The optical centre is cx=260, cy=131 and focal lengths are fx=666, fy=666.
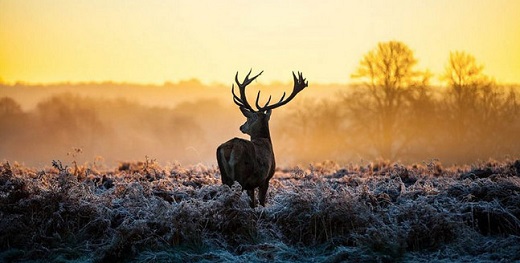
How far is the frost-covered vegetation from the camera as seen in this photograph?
9.25 meters

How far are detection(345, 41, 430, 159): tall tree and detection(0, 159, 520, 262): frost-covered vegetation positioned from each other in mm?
29779

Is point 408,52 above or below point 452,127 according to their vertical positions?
above

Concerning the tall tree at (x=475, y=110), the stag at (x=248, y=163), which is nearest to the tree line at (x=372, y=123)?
the tall tree at (x=475, y=110)

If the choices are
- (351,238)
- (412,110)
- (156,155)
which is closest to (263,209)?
(351,238)

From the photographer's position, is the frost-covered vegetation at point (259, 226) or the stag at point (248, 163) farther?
the stag at point (248, 163)

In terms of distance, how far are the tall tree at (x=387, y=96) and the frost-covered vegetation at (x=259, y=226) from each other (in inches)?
1172

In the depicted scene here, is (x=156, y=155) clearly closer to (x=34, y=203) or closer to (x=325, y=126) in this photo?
(x=325, y=126)

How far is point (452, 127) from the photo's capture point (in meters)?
41.8

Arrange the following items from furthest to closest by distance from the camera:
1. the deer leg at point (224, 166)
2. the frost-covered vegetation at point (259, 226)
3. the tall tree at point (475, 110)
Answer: the tall tree at point (475, 110) < the deer leg at point (224, 166) < the frost-covered vegetation at point (259, 226)

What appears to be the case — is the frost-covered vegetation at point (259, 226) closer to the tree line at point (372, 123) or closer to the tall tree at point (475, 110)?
the tree line at point (372, 123)

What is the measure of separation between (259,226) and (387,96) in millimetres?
32007

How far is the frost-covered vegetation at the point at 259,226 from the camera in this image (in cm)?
925

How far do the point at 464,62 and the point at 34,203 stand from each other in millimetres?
35078

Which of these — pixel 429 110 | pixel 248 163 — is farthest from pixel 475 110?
pixel 248 163
